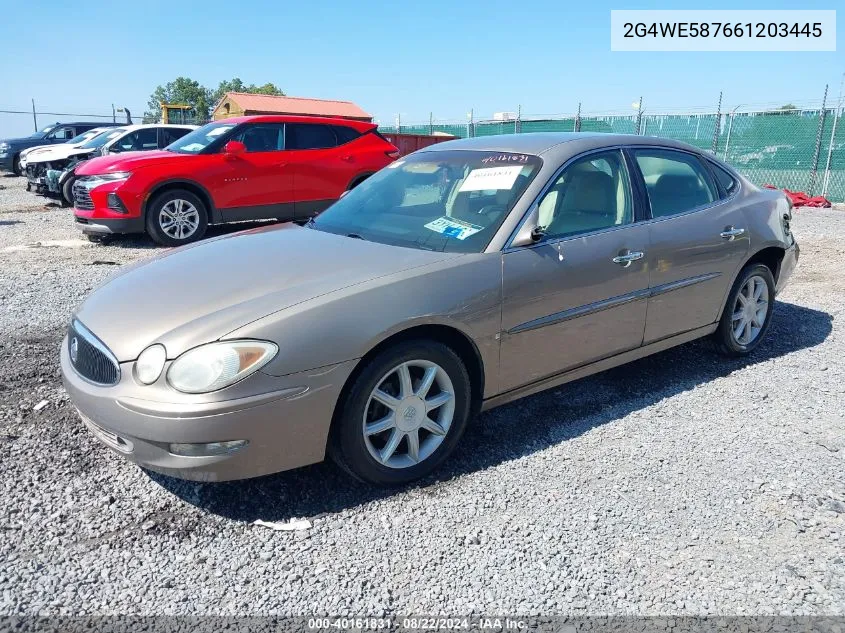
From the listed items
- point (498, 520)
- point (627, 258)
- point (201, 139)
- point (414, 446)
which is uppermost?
point (201, 139)

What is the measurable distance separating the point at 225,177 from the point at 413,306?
6.76m

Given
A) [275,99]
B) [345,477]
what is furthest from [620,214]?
[275,99]

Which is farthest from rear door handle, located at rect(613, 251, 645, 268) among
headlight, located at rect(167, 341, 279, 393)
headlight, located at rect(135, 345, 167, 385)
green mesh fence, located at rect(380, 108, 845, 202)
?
A: green mesh fence, located at rect(380, 108, 845, 202)

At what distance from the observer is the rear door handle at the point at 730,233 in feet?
14.1

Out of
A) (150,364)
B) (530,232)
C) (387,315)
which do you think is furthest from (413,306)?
(150,364)

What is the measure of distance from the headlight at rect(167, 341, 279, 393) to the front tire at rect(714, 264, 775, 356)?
11.0ft

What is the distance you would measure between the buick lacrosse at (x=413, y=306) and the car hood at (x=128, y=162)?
17.2ft

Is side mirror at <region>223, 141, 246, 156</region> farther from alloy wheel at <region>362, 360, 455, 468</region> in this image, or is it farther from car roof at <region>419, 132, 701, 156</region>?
alloy wheel at <region>362, 360, 455, 468</region>

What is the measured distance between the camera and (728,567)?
2.50 meters

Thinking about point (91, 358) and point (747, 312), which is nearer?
point (91, 358)

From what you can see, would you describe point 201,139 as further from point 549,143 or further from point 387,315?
point 387,315

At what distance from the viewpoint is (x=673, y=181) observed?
4242 mm

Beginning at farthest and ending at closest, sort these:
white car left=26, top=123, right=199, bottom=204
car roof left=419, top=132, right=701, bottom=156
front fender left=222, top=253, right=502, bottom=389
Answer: white car left=26, top=123, right=199, bottom=204 → car roof left=419, top=132, right=701, bottom=156 → front fender left=222, top=253, right=502, bottom=389

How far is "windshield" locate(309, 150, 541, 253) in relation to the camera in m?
3.38
